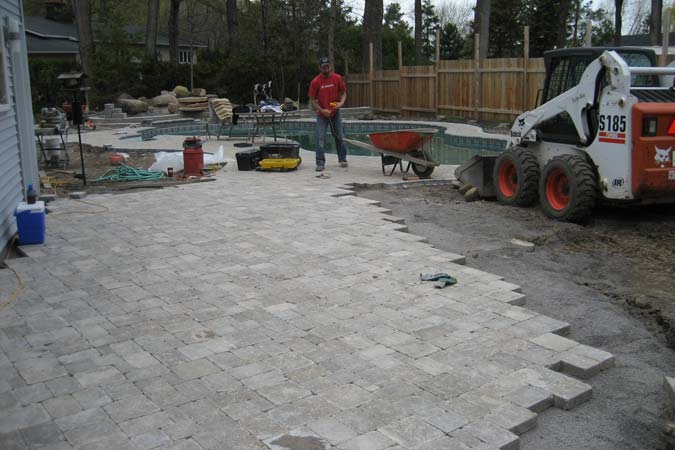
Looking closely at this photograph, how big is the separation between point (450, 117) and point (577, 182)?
50.0 feet

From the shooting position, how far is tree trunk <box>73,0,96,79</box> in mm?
24859

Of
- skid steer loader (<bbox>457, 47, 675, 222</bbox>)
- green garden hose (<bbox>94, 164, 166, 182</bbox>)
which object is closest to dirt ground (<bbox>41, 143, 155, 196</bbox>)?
green garden hose (<bbox>94, 164, 166, 182</bbox>)

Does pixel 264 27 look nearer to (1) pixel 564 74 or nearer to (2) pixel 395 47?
(2) pixel 395 47

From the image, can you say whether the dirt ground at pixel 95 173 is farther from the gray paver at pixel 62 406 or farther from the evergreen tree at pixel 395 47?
the evergreen tree at pixel 395 47

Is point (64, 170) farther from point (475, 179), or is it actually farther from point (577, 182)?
point (577, 182)

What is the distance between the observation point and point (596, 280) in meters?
5.45

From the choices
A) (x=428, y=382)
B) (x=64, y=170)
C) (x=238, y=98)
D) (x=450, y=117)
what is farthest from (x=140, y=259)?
(x=238, y=98)

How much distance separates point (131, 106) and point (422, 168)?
1526 cm

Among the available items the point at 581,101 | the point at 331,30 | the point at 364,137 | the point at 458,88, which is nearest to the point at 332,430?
the point at 581,101

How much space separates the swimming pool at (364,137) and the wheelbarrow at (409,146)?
183cm

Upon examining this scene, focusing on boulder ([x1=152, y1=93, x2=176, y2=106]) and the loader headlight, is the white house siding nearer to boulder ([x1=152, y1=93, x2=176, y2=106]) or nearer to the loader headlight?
the loader headlight

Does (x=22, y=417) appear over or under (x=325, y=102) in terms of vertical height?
under

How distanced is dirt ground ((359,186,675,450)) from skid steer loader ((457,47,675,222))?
0.36 m

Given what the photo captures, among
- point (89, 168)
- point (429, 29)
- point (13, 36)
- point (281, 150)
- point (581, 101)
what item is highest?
point (429, 29)
